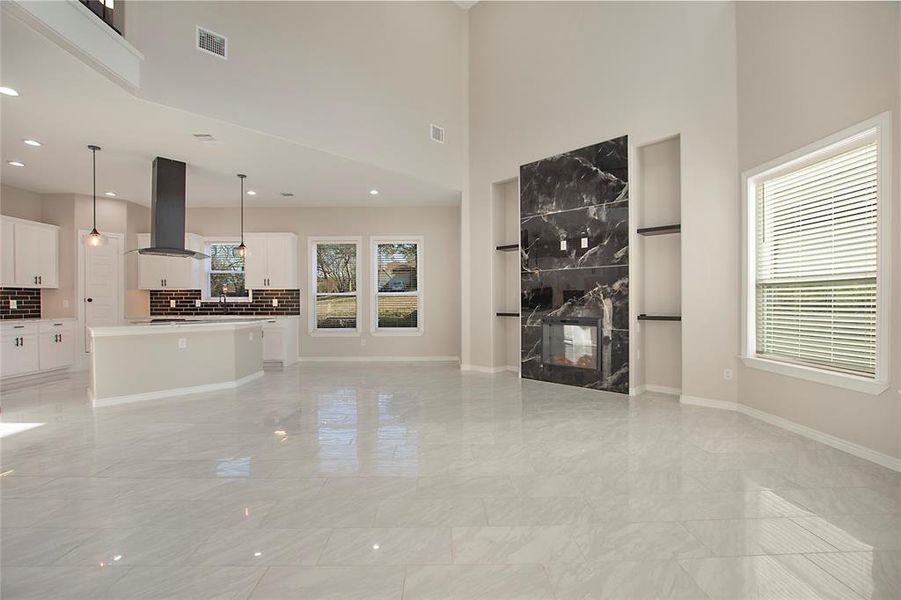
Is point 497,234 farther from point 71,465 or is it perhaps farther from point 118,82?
point 71,465

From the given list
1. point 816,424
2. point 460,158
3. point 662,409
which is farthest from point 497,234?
point 816,424

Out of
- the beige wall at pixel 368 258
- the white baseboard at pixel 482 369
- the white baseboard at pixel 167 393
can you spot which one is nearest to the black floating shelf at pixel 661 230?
the white baseboard at pixel 482 369

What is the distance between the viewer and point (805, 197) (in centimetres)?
386

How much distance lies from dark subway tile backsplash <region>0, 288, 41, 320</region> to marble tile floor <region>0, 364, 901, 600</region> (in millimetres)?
3598

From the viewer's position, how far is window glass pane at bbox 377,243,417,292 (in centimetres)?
891

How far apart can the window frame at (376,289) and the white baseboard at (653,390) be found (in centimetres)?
437

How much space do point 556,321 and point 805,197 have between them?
10.4 feet

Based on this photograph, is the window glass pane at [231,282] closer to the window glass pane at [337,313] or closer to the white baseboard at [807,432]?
the window glass pane at [337,313]

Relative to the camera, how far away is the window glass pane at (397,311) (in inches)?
350

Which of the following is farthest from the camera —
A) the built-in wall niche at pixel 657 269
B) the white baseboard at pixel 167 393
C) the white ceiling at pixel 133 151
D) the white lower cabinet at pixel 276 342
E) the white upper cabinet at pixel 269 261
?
the white upper cabinet at pixel 269 261

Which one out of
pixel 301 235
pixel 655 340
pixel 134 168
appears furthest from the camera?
pixel 301 235

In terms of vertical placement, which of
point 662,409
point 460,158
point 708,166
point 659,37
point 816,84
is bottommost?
point 662,409

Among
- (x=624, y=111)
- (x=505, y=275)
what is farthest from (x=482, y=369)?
(x=624, y=111)

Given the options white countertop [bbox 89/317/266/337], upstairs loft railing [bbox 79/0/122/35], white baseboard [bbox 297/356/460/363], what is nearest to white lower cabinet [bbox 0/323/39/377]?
white countertop [bbox 89/317/266/337]
